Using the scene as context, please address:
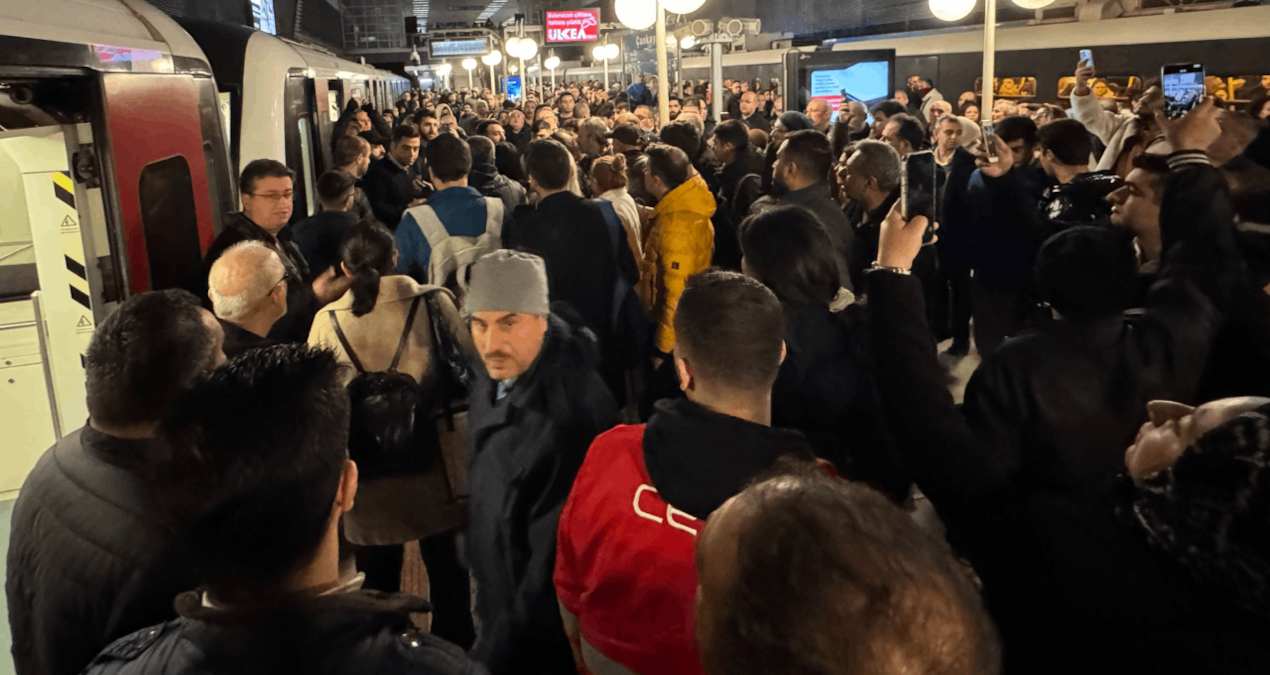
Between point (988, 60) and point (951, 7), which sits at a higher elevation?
point (951, 7)

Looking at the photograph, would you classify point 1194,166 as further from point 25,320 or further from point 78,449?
point 25,320

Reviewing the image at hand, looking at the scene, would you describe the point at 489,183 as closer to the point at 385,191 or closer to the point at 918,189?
the point at 385,191

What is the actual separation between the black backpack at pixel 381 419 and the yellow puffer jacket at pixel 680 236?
206cm

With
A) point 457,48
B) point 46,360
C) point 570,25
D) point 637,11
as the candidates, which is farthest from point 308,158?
point 457,48

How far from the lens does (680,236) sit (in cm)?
492

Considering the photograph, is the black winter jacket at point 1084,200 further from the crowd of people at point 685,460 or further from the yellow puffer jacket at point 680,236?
the yellow puffer jacket at point 680,236

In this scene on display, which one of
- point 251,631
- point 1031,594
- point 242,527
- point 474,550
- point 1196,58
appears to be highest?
point 1196,58

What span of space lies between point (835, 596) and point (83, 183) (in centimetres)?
429

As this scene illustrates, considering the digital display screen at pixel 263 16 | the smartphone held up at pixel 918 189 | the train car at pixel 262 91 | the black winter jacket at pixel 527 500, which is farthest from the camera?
the digital display screen at pixel 263 16

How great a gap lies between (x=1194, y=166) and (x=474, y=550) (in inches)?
104

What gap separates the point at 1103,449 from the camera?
248 centimetres

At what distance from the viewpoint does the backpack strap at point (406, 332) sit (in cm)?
313

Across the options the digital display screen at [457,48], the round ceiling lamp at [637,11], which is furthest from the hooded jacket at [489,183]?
the digital display screen at [457,48]

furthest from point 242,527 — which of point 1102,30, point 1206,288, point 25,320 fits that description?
point 1102,30
